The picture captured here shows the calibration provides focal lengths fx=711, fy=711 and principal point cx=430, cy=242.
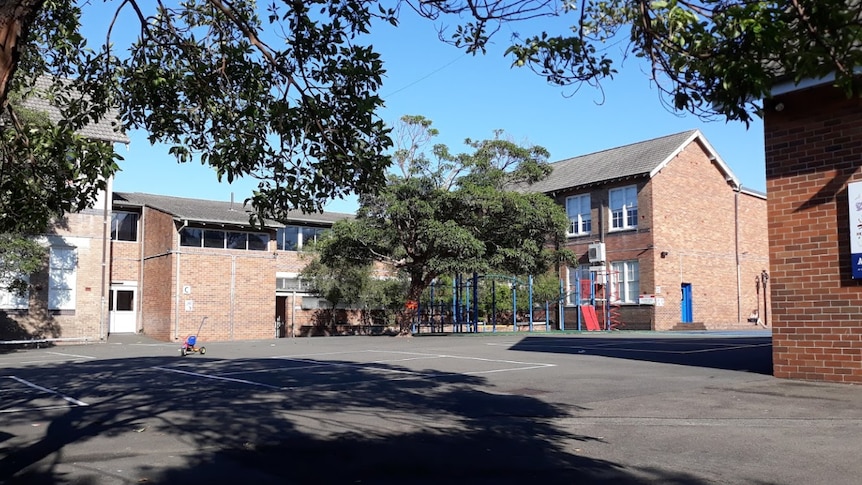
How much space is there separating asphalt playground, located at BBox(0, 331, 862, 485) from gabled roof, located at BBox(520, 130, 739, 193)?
22.1 metres

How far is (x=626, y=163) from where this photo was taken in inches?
1425

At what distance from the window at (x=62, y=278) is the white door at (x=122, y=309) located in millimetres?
4946

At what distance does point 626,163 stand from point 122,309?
84.7 feet

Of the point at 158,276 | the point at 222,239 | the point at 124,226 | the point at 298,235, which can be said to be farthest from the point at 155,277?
the point at 298,235

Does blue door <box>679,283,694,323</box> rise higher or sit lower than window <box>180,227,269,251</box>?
lower

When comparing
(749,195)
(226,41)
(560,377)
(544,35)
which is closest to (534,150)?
(749,195)

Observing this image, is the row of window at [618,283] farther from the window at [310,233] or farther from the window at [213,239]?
the window at [213,239]

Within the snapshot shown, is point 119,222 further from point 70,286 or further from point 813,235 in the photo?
point 813,235

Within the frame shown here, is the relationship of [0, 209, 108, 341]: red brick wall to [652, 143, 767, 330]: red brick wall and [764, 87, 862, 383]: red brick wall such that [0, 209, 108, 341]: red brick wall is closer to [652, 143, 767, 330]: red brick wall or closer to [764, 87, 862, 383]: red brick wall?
[652, 143, 767, 330]: red brick wall

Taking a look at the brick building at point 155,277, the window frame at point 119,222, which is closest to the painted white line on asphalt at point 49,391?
the brick building at point 155,277

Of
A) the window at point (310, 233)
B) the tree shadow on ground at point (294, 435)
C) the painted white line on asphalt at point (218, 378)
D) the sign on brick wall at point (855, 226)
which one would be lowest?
the painted white line on asphalt at point (218, 378)

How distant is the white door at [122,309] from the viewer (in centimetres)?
3353

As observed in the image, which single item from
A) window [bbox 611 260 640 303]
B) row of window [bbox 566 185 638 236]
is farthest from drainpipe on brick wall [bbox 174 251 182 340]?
window [bbox 611 260 640 303]

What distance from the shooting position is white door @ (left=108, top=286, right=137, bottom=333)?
110ft
